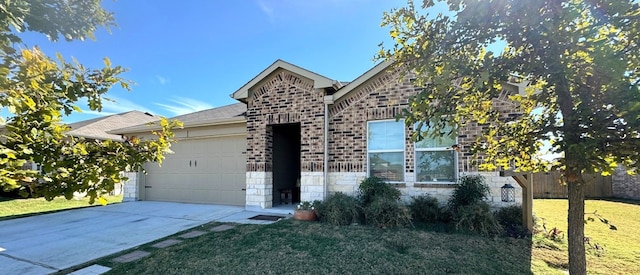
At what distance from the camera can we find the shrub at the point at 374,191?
7906mm

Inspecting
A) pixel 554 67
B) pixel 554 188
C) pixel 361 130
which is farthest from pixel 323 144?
pixel 554 188

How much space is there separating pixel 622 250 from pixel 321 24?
9118 millimetres

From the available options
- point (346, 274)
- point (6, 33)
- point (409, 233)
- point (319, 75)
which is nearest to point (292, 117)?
point (319, 75)

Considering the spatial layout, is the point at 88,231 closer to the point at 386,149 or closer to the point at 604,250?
the point at 386,149

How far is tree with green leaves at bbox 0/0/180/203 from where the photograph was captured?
5.94ft

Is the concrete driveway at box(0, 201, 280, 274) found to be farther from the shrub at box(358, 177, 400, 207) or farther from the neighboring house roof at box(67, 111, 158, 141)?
the neighboring house roof at box(67, 111, 158, 141)

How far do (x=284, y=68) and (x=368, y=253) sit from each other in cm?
619

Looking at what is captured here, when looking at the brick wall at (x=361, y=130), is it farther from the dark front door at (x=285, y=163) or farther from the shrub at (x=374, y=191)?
the dark front door at (x=285, y=163)

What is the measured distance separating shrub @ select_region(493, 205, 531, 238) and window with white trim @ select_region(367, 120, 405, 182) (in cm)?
235

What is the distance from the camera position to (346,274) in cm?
450

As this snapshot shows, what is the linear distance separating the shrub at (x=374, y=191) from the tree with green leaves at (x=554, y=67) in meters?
4.50

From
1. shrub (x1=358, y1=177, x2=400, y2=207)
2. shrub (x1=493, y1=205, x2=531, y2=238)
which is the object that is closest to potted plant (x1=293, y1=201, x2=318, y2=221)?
shrub (x1=358, y1=177, x2=400, y2=207)

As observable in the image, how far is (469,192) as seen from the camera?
725cm

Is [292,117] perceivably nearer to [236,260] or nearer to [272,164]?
[272,164]
